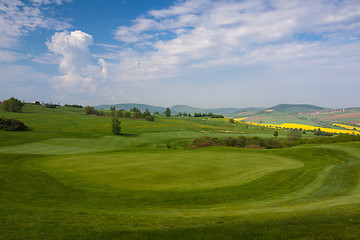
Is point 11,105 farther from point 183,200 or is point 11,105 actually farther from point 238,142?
point 183,200

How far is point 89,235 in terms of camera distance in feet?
28.4

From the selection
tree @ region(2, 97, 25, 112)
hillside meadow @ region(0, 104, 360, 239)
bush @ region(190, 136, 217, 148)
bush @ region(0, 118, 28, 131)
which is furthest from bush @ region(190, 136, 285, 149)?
tree @ region(2, 97, 25, 112)

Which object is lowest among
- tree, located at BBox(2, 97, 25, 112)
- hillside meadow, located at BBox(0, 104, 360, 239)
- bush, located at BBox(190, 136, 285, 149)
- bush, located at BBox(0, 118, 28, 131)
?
bush, located at BBox(190, 136, 285, 149)

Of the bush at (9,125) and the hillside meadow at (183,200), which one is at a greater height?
the bush at (9,125)

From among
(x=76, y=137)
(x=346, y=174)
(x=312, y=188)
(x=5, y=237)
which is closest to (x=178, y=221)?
(x=5, y=237)

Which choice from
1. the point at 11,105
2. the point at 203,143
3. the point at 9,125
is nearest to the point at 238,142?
the point at 203,143

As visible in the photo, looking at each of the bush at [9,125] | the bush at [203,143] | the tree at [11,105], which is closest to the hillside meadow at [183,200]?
the bush at [203,143]

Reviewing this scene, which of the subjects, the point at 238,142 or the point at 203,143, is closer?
the point at 203,143

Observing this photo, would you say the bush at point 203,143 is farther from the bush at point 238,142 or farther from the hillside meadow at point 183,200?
the hillside meadow at point 183,200

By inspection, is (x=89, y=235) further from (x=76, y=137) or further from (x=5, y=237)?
(x=76, y=137)

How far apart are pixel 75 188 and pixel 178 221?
14.8 metres

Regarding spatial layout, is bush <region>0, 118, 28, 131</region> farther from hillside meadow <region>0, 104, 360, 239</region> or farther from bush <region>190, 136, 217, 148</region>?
bush <region>190, 136, 217, 148</region>

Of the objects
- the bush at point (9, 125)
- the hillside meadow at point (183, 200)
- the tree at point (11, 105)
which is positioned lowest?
the hillside meadow at point (183, 200)

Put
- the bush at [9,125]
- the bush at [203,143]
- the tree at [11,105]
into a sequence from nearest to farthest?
the bush at [203,143] → the bush at [9,125] → the tree at [11,105]
